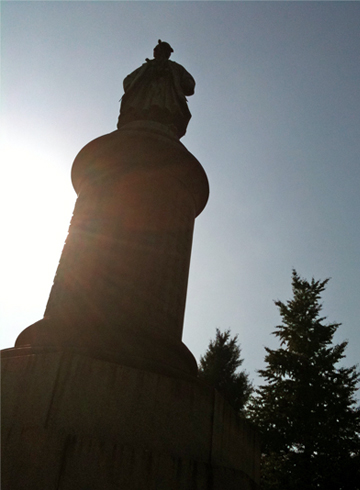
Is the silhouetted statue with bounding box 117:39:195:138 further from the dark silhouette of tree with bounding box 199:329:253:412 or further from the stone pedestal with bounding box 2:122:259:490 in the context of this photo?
the dark silhouette of tree with bounding box 199:329:253:412

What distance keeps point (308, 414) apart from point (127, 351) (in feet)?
38.3

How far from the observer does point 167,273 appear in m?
5.08

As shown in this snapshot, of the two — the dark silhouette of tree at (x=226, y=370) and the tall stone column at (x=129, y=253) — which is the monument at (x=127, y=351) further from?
the dark silhouette of tree at (x=226, y=370)

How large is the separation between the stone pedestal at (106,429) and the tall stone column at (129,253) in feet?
1.30

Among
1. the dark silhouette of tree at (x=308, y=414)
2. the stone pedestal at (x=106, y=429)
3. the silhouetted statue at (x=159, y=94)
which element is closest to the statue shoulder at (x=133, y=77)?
the silhouetted statue at (x=159, y=94)

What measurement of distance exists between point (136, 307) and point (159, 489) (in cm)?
190

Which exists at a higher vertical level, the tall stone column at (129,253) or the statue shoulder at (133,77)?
the statue shoulder at (133,77)

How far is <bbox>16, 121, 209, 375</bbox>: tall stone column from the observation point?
4309 millimetres

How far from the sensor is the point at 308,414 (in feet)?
45.4

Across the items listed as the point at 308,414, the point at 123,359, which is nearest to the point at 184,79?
the point at 123,359

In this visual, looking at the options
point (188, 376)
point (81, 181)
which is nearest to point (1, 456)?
point (188, 376)

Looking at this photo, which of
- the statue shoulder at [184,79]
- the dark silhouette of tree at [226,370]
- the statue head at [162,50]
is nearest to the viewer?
the statue shoulder at [184,79]

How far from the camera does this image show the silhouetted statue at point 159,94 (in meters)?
6.58

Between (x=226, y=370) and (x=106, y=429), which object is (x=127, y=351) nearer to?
(x=106, y=429)
